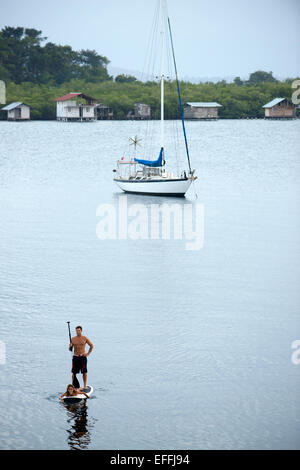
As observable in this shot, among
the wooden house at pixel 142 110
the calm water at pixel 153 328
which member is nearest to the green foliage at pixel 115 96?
the wooden house at pixel 142 110

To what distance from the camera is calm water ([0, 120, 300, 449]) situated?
1717 centimetres

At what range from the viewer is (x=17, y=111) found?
175125 millimetres

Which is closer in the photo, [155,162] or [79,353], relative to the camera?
[79,353]

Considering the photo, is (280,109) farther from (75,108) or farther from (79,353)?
(79,353)

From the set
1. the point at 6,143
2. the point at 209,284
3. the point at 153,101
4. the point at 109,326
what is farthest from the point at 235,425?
the point at 153,101

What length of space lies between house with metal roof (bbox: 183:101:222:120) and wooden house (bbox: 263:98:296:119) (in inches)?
483

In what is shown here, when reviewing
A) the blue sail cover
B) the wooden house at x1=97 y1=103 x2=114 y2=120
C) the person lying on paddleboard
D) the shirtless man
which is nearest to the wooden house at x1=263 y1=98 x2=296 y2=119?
the wooden house at x1=97 y1=103 x2=114 y2=120

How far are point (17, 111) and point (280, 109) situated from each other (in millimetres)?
65246

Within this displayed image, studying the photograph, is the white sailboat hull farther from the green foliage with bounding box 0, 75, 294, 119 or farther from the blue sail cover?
the green foliage with bounding box 0, 75, 294, 119

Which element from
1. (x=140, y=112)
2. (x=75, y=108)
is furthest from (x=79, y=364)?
(x=140, y=112)

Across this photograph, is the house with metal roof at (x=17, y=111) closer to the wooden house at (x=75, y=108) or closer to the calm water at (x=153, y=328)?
the wooden house at (x=75, y=108)

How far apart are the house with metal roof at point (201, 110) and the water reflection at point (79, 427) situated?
174 meters

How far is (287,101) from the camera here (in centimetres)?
19162

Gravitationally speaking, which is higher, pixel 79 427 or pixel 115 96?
pixel 115 96
